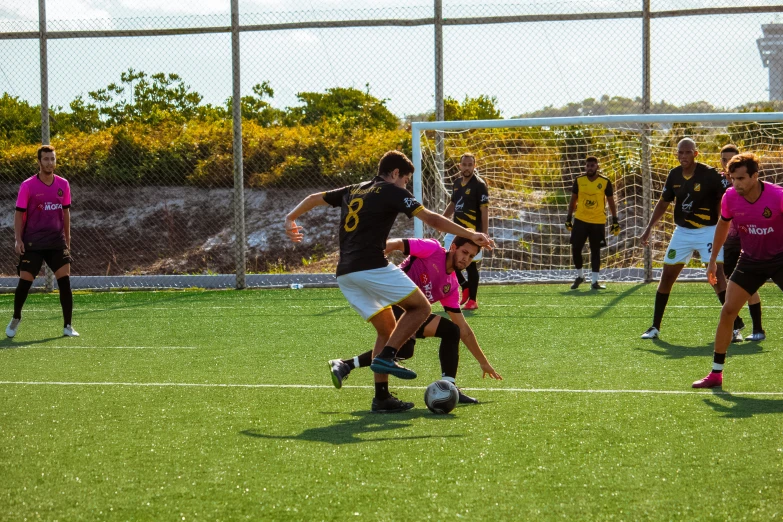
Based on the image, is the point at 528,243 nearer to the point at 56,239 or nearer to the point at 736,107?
the point at 736,107

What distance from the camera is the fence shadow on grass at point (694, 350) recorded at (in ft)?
26.6

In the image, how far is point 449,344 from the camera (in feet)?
21.0

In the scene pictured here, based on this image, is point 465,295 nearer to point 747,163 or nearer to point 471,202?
point 471,202

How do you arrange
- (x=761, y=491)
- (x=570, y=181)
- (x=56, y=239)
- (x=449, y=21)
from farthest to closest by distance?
(x=570, y=181) < (x=449, y=21) < (x=56, y=239) < (x=761, y=491)

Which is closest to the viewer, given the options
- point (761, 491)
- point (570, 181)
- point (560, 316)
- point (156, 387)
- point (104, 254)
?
point (761, 491)

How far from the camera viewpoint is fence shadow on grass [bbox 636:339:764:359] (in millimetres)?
8094

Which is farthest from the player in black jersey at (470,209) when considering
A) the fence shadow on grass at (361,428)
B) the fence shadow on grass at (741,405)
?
the fence shadow on grass at (361,428)

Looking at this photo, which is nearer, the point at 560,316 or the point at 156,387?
the point at 156,387

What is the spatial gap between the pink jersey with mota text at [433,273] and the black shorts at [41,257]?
5.01 meters

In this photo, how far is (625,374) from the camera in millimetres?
7184

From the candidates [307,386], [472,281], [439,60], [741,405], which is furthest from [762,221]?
[439,60]

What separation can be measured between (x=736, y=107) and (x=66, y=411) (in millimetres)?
12005

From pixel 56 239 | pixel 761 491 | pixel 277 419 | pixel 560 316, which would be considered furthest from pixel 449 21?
pixel 761 491

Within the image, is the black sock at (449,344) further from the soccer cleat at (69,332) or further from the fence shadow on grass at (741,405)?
the soccer cleat at (69,332)
